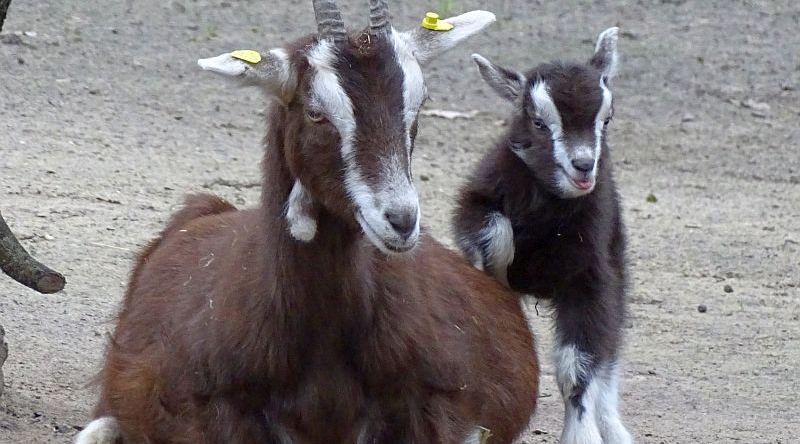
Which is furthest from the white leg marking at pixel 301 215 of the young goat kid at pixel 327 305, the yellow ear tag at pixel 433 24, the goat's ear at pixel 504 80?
the goat's ear at pixel 504 80

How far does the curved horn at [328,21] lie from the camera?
4.68 meters

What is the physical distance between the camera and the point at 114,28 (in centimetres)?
1339

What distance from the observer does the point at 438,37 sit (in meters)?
5.04

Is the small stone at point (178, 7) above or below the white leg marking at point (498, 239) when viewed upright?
below

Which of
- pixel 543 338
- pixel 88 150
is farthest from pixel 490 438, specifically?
pixel 88 150

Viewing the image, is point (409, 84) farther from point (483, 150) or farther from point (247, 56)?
point (483, 150)

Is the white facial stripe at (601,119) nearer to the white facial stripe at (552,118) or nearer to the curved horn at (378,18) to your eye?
the white facial stripe at (552,118)

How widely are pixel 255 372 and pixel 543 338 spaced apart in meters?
3.35

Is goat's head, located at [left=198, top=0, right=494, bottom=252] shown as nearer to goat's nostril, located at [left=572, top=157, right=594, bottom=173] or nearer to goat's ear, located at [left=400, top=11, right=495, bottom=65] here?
goat's ear, located at [left=400, top=11, right=495, bottom=65]

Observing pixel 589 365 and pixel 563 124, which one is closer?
pixel 589 365

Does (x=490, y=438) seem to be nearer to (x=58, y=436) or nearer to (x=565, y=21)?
(x=58, y=436)

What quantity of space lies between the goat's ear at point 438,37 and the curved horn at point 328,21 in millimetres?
291

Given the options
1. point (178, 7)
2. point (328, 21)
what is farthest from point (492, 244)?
point (178, 7)

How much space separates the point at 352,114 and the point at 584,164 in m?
1.65
